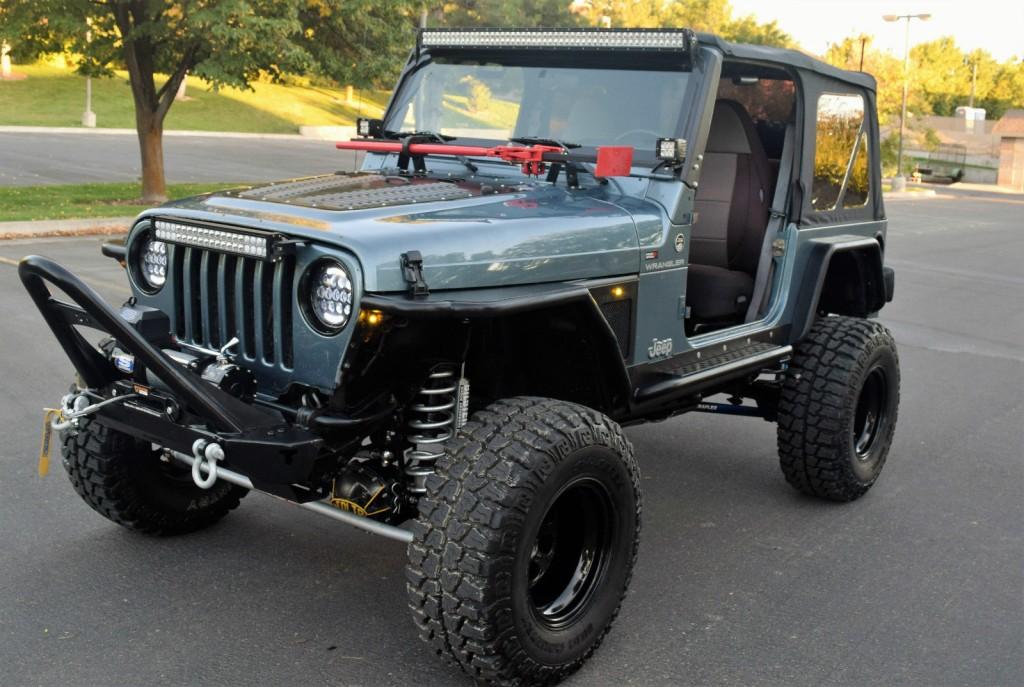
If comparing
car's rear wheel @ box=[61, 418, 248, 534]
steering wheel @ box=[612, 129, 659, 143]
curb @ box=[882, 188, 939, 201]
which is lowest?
car's rear wheel @ box=[61, 418, 248, 534]

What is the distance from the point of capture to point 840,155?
19.6 ft

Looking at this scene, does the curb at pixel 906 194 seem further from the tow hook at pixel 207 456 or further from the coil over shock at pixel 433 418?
the tow hook at pixel 207 456

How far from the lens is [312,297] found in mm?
3652

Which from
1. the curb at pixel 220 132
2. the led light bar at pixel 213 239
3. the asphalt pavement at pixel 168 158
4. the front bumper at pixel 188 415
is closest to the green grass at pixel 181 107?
the curb at pixel 220 132

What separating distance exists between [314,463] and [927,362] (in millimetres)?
7388

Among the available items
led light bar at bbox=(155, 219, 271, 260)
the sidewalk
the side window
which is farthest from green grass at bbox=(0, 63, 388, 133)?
led light bar at bbox=(155, 219, 271, 260)

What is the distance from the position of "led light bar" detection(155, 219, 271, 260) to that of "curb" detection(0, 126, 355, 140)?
106ft

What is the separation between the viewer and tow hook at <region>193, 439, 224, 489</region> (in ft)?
11.5

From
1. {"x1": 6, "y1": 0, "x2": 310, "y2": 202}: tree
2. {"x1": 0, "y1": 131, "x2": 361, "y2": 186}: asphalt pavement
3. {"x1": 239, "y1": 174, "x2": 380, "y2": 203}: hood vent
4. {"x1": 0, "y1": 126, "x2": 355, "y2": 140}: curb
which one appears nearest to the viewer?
{"x1": 239, "y1": 174, "x2": 380, "y2": 203}: hood vent

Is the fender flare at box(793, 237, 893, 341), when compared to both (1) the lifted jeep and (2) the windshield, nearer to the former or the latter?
(1) the lifted jeep

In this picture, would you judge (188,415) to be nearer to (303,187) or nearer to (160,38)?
(303,187)

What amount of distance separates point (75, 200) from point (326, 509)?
51.5ft

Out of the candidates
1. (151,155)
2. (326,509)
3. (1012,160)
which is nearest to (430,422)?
(326,509)

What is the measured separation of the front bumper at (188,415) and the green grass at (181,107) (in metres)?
35.2
